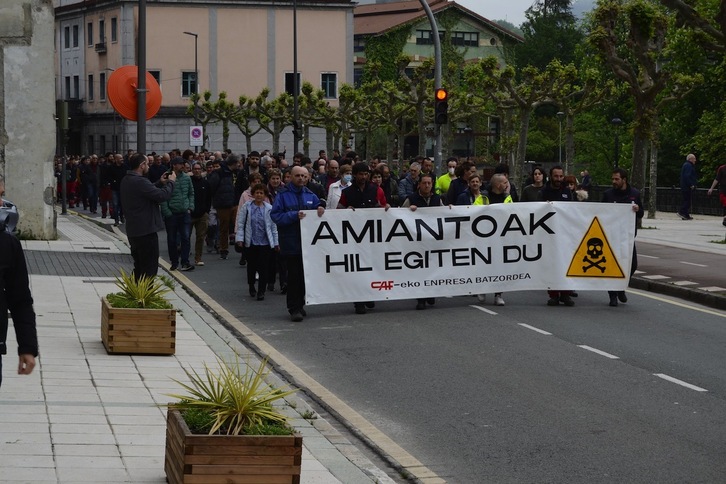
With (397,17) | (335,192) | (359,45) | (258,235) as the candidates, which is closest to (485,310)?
(258,235)

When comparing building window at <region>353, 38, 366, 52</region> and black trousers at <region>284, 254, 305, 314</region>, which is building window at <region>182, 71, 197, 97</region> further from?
black trousers at <region>284, 254, 305, 314</region>

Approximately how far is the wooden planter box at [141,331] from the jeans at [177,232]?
9.55 meters

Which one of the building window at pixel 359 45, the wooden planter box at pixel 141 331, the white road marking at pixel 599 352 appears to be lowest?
the white road marking at pixel 599 352

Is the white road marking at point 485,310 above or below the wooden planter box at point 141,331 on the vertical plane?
below

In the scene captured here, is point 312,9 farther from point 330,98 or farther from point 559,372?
point 559,372

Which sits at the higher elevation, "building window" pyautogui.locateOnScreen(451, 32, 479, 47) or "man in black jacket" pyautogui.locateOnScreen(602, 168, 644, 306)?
"building window" pyautogui.locateOnScreen(451, 32, 479, 47)

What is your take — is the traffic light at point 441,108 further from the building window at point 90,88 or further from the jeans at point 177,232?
the building window at point 90,88

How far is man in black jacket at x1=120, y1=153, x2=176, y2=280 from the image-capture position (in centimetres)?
1473

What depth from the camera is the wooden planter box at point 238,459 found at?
21.5 ft

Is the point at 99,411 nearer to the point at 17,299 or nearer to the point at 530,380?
the point at 17,299

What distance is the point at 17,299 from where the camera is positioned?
6.66m

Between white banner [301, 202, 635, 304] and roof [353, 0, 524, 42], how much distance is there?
84.6 meters

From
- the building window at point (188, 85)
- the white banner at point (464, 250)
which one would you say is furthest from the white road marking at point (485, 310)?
the building window at point (188, 85)

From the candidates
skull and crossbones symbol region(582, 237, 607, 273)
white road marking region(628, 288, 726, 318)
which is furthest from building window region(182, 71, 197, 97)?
skull and crossbones symbol region(582, 237, 607, 273)
